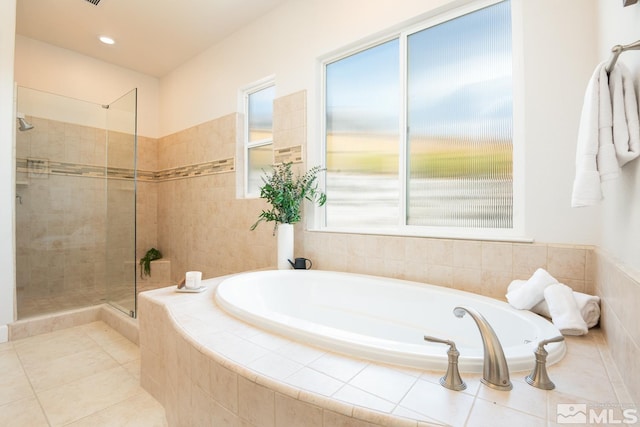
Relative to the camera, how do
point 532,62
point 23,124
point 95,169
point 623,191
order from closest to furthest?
1. point 623,191
2. point 532,62
3. point 23,124
4. point 95,169

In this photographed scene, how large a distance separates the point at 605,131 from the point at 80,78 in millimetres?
5010

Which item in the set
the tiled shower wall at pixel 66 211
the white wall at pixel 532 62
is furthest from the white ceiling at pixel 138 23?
the tiled shower wall at pixel 66 211

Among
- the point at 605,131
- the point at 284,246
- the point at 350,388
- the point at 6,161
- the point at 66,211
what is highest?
the point at 6,161

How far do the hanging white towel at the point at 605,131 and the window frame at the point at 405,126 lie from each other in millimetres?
752

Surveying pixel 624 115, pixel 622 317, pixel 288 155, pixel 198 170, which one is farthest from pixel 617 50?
pixel 198 170

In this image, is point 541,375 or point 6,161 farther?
point 6,161

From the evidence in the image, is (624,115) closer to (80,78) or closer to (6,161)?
(6,161)

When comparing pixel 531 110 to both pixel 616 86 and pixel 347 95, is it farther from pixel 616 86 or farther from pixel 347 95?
pixel 347 95

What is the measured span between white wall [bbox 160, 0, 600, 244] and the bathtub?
22.9 inches

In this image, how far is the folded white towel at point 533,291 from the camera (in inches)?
55.9

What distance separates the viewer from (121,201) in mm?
3176

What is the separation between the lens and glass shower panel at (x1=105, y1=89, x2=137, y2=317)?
2.96m

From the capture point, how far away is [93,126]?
3.37 meters

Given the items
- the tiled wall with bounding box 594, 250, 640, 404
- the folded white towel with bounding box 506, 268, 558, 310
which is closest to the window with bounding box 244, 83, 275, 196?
the folded white towel with bounding box 506, 268, 558, 310
